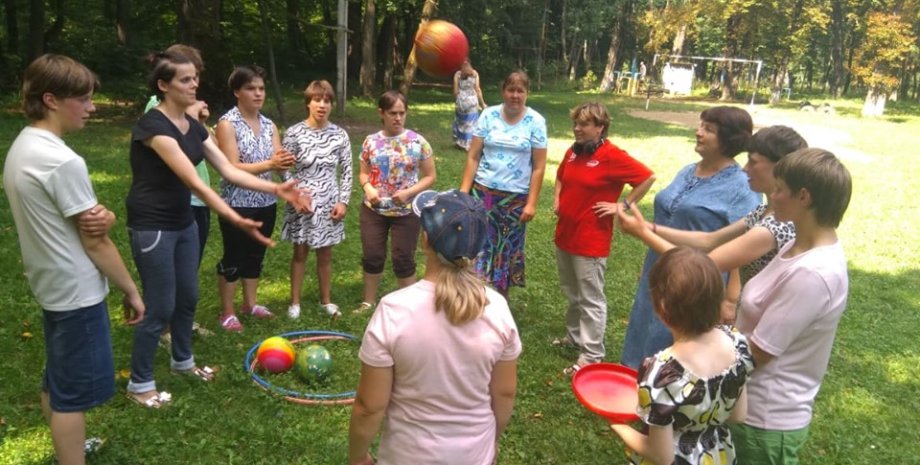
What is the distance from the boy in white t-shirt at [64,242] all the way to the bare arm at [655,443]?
7.14 ft

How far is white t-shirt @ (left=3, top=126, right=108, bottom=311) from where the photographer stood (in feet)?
8.36

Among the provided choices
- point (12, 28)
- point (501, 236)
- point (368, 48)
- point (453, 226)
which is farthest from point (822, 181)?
point (12, 28)

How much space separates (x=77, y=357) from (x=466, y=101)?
33.3 feet

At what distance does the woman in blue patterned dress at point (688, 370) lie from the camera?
81.0 inches

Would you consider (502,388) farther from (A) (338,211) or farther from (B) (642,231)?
(A) (338,211)

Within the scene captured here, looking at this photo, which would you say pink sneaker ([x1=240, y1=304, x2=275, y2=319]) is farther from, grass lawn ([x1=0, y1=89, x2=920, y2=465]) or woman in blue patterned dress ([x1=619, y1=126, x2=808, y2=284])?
woman in blue patterned dress ([x1=619, y1=126, x2=808, y2=284])

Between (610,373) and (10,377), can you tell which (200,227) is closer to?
(10,377)

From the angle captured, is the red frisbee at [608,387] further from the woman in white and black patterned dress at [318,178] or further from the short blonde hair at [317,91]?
the short blonde hair at [317,91]

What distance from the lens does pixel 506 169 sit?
15.7 ft

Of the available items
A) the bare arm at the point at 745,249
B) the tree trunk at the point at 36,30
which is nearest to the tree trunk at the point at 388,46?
the tree trunk at the point at 36,30

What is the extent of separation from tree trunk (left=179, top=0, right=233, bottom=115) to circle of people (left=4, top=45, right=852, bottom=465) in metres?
8.88

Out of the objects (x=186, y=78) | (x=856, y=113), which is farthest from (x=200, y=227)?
(x=856, y=113)

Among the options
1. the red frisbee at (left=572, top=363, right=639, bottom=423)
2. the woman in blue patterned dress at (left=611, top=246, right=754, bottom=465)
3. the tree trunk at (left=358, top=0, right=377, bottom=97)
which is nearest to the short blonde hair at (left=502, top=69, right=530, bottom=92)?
the red frisbee at (left=572, top=363, right=639, bottom=423)

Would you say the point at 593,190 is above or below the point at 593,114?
below
